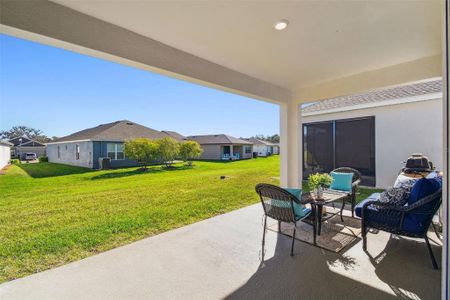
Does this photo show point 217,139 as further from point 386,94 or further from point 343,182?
point 343,182

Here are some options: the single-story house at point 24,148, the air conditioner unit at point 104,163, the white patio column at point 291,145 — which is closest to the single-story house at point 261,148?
the air conditioner unit at point 104,163

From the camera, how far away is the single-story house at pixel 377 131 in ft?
20.0

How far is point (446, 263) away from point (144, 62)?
347 centimetres

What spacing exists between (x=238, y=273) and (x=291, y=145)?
3656 millimetres

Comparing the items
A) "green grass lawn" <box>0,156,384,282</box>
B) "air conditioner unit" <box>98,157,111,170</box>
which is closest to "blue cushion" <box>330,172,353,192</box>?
"green grass lawn" <box>0,156,384,282</box>

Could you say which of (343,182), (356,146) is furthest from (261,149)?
(343,182)

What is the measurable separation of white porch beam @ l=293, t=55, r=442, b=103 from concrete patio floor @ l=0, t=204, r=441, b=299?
2726mm

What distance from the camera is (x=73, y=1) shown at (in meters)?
2.16

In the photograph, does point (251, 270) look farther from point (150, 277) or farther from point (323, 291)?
point (150, 277)

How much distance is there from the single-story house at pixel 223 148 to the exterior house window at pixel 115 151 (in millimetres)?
10600

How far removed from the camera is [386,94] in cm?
686

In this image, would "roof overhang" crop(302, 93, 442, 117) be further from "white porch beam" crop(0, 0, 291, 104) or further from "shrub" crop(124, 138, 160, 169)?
"shrub" crop(124, 138, 160, 169)

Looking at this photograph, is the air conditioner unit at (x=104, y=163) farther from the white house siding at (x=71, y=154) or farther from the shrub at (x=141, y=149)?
the shrub at (x=141, y=149)

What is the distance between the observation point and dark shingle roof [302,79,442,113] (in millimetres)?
5910
